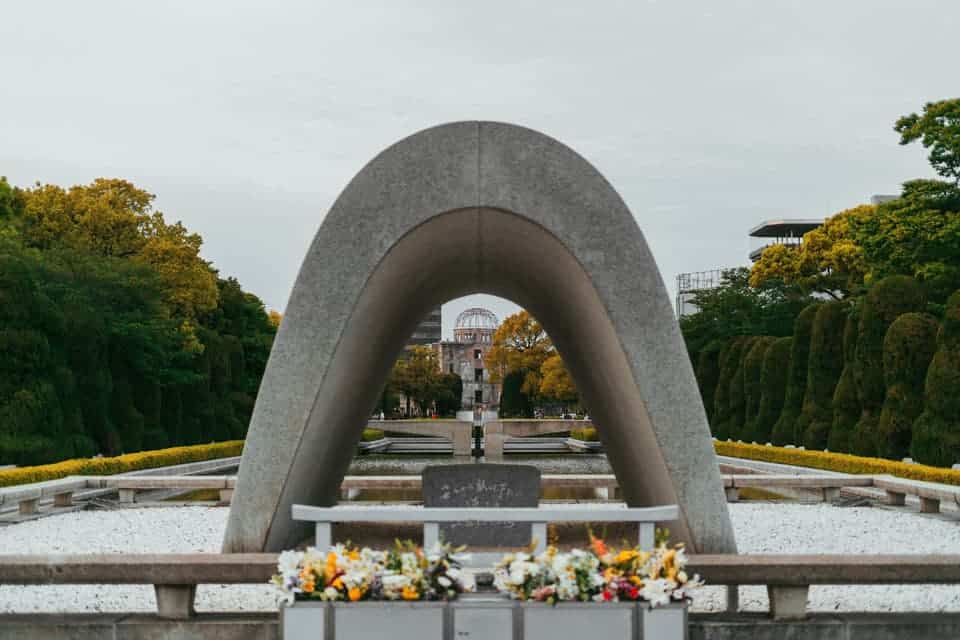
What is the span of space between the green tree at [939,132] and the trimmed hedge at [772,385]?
259 inches

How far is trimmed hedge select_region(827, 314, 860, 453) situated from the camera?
22875 millimetres

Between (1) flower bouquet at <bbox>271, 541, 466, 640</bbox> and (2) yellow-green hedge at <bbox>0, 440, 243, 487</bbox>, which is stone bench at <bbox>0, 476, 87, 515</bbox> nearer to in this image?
(2) yellow-green hedge at <bbox>0, 440, 243, 487</bbox>

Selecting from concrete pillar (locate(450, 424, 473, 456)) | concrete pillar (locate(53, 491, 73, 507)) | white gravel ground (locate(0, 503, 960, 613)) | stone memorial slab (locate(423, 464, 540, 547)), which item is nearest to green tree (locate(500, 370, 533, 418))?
concrete pillar (locate(450, 424, 473, 456))

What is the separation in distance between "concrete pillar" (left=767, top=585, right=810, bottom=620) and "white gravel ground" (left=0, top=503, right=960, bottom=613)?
1.61m

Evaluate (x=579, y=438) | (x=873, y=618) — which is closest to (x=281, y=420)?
(x=873, y=618)

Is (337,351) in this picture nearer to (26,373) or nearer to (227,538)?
(227,538)

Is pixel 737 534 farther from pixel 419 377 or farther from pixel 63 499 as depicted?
pixel 419 377

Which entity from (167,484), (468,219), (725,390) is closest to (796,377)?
(725,390)

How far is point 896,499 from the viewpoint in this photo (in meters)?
15.5

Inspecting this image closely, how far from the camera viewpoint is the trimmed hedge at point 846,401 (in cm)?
2288

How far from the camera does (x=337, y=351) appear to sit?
6723 mm

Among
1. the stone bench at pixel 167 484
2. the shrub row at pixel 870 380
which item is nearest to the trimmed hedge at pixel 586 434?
the shrub row at pixel 870 380

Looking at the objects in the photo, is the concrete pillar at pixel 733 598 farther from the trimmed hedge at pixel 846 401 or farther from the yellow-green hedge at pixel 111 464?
the trimmed hedge at pixel 846 401

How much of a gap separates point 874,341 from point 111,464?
17568mm
